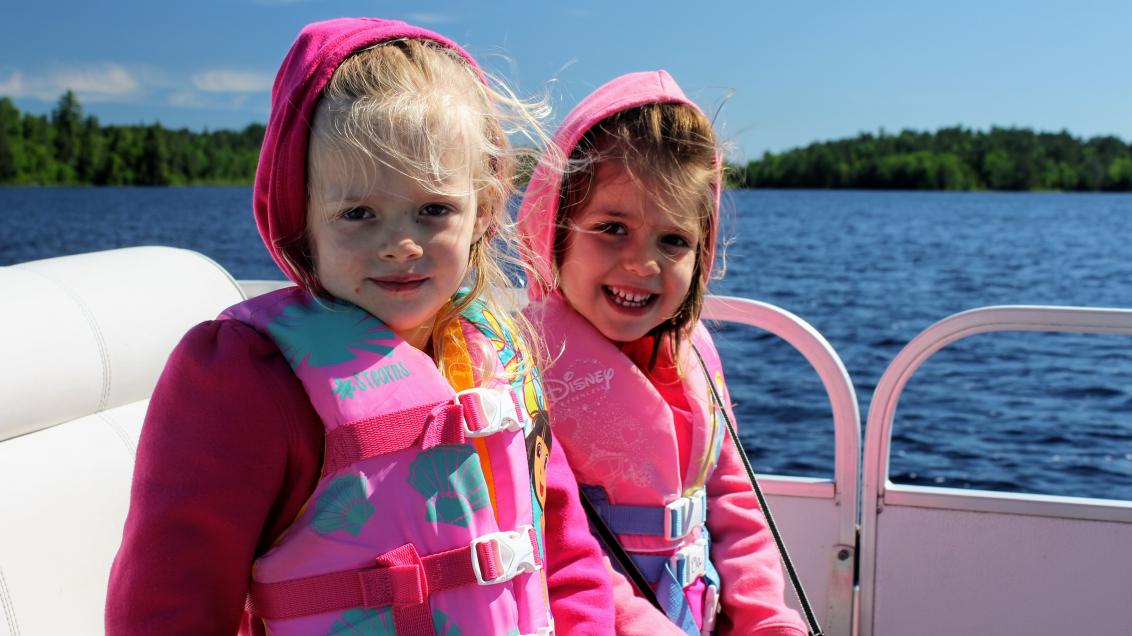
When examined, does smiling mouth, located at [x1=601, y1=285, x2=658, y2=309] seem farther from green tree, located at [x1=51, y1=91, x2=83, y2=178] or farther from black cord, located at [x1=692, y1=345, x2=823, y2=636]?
green tree, located at [x1=51, y1=91, x2=83, y2=178]

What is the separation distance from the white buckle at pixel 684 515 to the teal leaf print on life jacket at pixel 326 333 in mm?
739

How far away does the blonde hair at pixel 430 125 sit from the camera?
1318mm

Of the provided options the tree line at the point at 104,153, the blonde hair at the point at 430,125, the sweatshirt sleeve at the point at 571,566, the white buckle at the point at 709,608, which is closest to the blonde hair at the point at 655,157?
the blonde hair at the point at 430,125

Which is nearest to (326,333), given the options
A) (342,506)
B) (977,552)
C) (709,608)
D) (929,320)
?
(342,506)

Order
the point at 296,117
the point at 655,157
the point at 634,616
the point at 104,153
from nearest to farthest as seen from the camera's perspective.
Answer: the point at 296,117
the point at 634,616
the point at 655,157
the point at 104,153

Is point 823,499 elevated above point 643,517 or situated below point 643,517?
below

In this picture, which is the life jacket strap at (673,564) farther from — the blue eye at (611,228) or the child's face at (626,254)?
the blue eye at (611,228)

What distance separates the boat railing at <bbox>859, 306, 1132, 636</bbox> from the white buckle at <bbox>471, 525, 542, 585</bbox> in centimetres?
125

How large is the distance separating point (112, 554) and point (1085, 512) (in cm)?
206

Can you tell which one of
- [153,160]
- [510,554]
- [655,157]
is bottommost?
[510,554]

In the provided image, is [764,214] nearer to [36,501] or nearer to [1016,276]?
[1016,276]

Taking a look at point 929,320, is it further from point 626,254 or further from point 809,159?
point 809,159

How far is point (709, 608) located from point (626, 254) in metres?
0.70

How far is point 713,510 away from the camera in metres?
2.11
